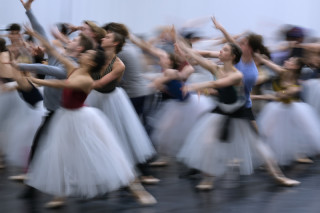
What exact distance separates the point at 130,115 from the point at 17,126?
4.39ft

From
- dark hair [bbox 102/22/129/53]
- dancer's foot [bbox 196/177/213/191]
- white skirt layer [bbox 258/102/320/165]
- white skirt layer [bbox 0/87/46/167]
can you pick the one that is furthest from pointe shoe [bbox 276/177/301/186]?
white skirt layer [bbox 0/87/46/167]

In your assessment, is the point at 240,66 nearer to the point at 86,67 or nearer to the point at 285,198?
the point at 285,198

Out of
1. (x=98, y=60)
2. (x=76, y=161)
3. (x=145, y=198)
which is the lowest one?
(x=145, y=198)

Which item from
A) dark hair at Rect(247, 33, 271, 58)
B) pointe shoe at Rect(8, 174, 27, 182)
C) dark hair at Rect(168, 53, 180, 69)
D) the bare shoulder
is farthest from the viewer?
dark hair at Rect(168, 53, 180, 69)

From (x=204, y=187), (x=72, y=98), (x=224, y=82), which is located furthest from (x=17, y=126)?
(x=224, y=82)

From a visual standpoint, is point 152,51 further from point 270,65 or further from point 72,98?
point 72,98

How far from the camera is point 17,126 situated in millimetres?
6750

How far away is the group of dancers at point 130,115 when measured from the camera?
527 cm

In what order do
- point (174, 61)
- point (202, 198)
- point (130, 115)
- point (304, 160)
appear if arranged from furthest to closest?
point (304, 160), point (174, 61), point (130, 115), point (202, 198)

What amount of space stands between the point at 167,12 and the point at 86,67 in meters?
5.25

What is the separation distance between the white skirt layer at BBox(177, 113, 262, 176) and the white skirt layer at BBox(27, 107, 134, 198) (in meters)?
1.00

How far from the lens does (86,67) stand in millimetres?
5383

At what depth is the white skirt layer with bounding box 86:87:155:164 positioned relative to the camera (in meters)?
6.11

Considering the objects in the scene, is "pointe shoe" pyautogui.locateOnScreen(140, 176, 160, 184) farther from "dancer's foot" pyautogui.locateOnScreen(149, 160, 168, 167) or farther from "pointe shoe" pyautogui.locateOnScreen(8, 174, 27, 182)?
"pointe shoe" pyautogui.locateOnScreen(8, 174, 27, 182)
